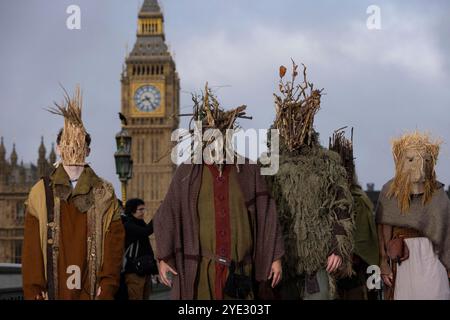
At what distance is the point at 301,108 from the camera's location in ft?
20.5

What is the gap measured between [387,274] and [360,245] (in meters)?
0.28

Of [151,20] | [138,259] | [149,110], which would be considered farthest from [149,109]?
[138,259]

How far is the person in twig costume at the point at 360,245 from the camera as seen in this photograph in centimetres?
629

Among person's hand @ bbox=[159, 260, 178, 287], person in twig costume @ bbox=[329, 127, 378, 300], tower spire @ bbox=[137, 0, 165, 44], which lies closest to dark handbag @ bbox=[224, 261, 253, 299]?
person's hand @ bbox=[159, 260, 178, 287]

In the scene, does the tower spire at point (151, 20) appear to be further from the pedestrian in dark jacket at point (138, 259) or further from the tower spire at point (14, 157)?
the pedestrian in dark jacket at point (138, 259)

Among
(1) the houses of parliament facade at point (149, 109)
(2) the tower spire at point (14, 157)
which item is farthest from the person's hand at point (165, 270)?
(1) the houses of parliament facade at point (149, 109)

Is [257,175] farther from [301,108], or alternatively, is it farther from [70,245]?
[70,245]

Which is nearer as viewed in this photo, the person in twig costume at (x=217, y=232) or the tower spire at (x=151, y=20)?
the person in twig costume at (x=217, y=232)

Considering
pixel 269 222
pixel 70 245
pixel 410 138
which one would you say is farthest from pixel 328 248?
pixel 70 245

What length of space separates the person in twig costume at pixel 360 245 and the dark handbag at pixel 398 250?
0.72ft

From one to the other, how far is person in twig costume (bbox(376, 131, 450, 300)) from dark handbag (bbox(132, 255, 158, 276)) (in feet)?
6.55

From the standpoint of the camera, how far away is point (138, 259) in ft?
24.2

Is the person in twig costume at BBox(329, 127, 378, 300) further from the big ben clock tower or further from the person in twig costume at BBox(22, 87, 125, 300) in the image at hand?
the big ben clock tower

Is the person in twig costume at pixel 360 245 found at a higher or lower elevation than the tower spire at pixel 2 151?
lower
